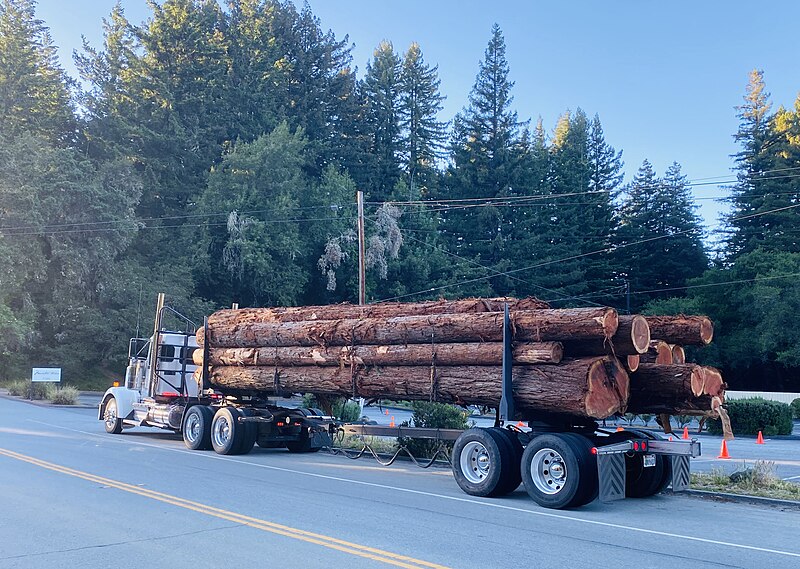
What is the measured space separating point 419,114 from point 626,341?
203ft

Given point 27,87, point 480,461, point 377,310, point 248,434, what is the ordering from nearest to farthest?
point 480,461
point 377,310
point 248,434
point 27,87

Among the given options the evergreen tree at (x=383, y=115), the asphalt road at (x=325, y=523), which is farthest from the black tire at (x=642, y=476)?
the evergreen tree at (x=383, y=115)

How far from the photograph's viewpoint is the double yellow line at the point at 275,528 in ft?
24.0

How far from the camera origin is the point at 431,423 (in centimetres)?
1672

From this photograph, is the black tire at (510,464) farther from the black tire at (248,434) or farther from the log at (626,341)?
the black tire at (248,434)

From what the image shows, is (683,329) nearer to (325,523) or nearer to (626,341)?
(626,341)

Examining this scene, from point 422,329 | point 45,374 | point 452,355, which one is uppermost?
point 422,329

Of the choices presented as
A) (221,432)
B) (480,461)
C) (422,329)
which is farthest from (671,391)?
(221,432)

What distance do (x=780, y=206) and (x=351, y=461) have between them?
49998 mm

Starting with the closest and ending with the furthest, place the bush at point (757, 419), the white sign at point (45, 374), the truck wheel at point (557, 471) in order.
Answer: the truck wheel at point (557, 471) < the bush at point (757, 419) < the white sign at point (45, 374)

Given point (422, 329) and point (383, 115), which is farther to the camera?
point (383, 115)

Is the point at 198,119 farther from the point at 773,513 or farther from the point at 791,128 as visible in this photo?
the point at 773,513

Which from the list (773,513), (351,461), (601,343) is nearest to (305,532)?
(601,343)

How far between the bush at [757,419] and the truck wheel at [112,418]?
18.6 m
